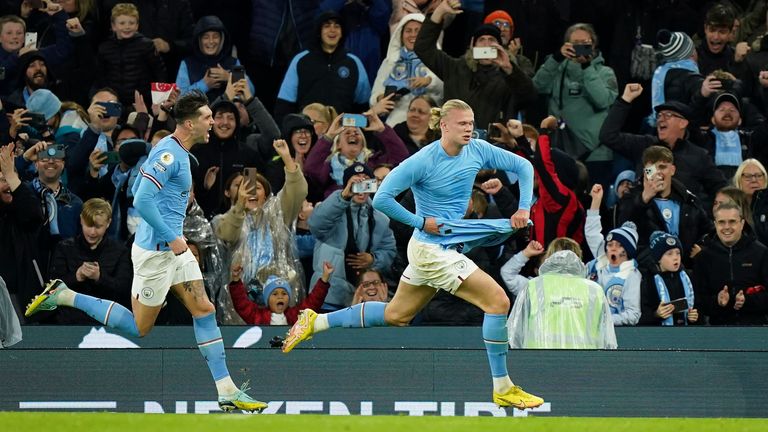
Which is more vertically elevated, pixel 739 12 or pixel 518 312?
pixel 739 12

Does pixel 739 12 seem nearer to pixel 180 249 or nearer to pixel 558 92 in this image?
pixel 558 92

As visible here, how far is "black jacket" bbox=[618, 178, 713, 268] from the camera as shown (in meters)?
14.0

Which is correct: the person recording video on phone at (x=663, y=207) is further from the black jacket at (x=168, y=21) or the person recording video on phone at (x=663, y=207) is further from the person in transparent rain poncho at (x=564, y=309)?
the black jacket at (x=168, y=21)

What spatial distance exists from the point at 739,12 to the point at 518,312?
6.89 metres

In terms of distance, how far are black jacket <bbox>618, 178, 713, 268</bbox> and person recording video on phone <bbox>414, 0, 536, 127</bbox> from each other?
5.97ft

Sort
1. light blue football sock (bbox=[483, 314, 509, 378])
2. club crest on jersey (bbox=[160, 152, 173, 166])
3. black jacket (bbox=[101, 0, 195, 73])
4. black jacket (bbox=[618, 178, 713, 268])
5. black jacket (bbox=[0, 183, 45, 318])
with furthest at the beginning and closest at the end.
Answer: black jacket (bbox=[101, 0, 195, 73]) < black jacket (bbox=[618, 178, 713, 268]) < black jacket (bbox=[0, 183, 45, 318]) < club crest on jersey (bbox=[160, 152, 173, 166]) < light blue football sock (bbox=[483, 314, 509, 378])

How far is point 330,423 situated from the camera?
392 inches

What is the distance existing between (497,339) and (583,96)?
5.80 meters

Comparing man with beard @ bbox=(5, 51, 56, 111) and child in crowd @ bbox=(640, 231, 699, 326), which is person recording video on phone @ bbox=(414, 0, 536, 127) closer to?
child in crowd @ bbox=(640, 231, 699, 326)

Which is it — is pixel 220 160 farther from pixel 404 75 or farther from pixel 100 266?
pixel 404 75

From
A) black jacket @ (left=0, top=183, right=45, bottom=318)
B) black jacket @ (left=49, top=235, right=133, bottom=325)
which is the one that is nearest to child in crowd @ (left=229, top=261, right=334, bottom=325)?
black jacket @ (left=49, top=235, right=133, bottom=325)

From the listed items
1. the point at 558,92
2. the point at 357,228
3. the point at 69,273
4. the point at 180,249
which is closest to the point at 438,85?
the point at 558,92

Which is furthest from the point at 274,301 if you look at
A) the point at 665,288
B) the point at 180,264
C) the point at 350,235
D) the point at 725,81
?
the point at 725,81

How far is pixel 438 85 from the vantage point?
15.8 meters
